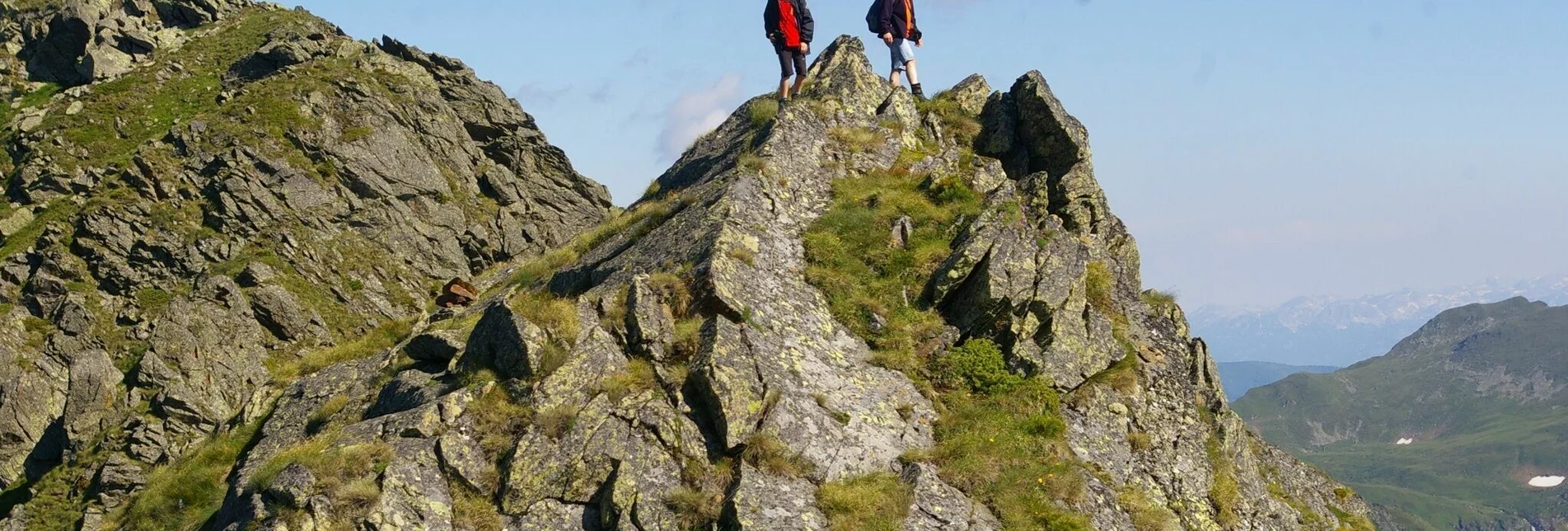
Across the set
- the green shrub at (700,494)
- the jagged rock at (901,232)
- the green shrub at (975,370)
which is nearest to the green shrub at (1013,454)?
the green shrub at (975,370)

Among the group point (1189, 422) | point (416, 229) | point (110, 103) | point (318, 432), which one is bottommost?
point (318, 432)

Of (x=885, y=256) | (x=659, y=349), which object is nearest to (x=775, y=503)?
(x=659, y=349)

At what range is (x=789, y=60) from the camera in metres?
31.6

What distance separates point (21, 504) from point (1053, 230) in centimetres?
3624

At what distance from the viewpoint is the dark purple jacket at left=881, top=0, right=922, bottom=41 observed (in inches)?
1275

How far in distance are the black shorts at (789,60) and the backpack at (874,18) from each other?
2794mm

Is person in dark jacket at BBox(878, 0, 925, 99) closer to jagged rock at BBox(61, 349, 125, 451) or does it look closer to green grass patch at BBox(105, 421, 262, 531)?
green grass patch at BBox(105, 421, 262, 531)

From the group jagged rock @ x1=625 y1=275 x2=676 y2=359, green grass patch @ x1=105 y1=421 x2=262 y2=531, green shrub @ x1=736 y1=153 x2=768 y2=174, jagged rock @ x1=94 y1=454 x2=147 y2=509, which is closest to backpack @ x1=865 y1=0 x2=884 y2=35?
green shrub @ x1=736 y1=153 x2=768 y2=174

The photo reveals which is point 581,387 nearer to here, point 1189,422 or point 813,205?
point 813,205

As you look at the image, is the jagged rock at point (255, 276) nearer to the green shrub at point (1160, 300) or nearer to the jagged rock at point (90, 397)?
the jagged rock at point (90, 397)

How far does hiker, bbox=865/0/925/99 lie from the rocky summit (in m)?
1.48

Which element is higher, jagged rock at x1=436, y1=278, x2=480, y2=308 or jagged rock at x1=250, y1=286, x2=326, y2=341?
jagged rock at x1=250, y1=286, x2=326, y2=341

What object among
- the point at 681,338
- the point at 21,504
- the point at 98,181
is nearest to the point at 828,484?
the point at 681,338

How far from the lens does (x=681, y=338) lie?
20.7 meters
